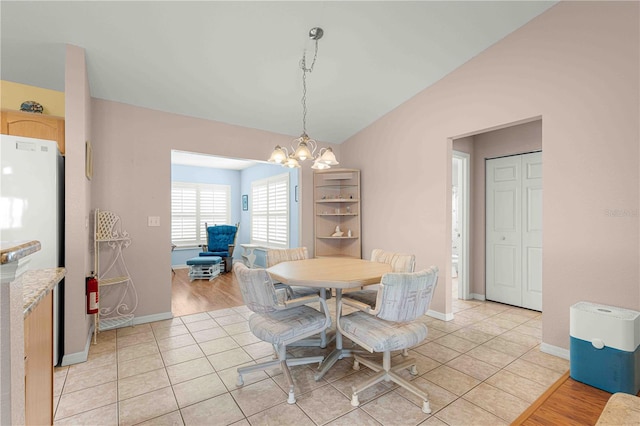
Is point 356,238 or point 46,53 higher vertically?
point 46,53

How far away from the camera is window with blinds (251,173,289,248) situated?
5.72m

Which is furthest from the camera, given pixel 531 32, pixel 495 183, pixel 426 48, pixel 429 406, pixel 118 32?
pixel 495 183

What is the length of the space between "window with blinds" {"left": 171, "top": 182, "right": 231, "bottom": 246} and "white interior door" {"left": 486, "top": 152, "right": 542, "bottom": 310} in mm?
5870

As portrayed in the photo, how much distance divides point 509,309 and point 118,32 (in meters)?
5.15

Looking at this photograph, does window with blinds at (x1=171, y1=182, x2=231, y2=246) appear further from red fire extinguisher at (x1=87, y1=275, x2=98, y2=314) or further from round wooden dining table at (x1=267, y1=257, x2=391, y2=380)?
round wooden dining table at (x1=267, y1=257, x2=391, y2=380)

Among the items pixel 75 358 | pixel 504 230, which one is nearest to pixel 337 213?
pixel 504 230

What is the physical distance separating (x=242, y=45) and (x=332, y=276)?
221 cm

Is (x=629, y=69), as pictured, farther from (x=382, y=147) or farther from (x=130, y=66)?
(x=130, y=66)

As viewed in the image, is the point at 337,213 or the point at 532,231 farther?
the point at 337,213

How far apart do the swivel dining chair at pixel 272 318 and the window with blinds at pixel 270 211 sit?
3.40 m

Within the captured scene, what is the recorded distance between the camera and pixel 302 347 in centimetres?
280

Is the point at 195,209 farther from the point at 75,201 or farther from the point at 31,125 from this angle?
the point at 75,201

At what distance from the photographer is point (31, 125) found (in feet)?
8.78

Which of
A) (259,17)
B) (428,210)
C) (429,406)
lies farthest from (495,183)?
(259,17)
